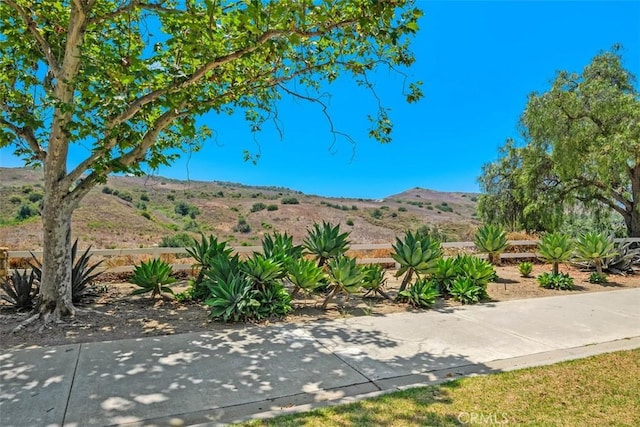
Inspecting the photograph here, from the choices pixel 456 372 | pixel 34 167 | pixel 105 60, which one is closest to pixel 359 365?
pixel 456 372

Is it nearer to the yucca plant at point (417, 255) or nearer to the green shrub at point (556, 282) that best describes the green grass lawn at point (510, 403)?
the yucca plant at point (417, 255)

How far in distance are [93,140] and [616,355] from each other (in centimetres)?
707

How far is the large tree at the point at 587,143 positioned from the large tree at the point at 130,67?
34.0 ft

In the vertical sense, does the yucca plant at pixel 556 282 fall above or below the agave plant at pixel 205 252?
below

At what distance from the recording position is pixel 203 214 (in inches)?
1308

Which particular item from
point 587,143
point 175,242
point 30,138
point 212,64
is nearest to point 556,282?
point 587,143

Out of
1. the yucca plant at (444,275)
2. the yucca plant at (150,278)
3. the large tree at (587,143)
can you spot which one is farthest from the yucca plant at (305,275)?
the large tree at (587,143)

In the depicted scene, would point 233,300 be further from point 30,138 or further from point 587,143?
point 587,143

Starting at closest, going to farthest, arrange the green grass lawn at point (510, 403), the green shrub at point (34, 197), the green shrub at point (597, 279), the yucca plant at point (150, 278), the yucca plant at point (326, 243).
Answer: the green grass lawn at point (510, 403)
the yucca plant at point (150, 278)
the yucca plant at point (326, 243)
the green shrub at point (597, 279)
the green shrub at point (34, 197)

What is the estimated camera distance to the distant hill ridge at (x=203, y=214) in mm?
22438

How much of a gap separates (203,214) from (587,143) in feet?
87.5

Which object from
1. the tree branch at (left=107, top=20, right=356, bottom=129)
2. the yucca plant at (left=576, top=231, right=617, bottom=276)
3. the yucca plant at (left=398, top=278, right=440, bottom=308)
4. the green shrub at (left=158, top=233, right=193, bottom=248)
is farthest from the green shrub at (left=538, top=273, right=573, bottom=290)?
the green shrub at (left=158, top=233, right=193, bottom=248)

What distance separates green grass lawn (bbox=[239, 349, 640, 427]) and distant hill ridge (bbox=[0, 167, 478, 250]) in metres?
12.9

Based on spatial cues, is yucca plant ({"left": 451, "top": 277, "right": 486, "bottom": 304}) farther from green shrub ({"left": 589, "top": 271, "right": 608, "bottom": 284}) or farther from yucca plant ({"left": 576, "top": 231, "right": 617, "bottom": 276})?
yucca plant ({"left": 576, "top": 231, "right": 617, "bottom": 276})
